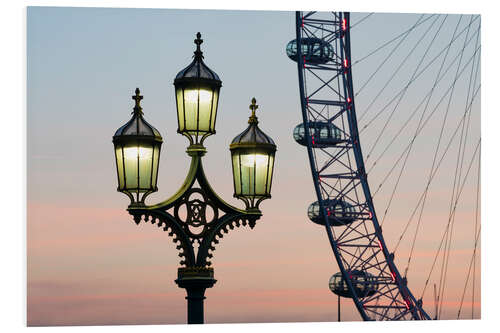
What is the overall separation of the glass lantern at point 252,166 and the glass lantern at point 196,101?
26 centimetres

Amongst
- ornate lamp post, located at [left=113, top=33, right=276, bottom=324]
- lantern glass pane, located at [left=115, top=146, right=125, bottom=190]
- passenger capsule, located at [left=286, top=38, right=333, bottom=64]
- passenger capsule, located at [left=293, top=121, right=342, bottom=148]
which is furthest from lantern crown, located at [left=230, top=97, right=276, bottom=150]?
passenger capsule, located at [left=293, top=121, right=342, bottom=148]

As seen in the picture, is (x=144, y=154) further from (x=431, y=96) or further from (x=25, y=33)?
(x=431, y=96)

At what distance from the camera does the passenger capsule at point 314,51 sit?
2461 cm

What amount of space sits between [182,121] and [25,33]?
5.10 meters

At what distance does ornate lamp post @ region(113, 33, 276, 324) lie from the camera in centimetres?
828

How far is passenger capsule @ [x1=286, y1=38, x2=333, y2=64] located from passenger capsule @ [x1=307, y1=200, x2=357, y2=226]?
168 inches

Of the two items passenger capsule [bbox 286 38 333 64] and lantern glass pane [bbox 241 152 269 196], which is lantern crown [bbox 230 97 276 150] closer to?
lantern glass pane [bbox 241 152 269 196]

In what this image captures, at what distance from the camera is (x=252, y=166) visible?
27.9 ft

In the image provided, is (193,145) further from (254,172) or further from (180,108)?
(254,172)

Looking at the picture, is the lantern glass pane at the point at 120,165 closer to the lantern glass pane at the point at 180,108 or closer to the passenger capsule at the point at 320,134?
the lantern glass pane at the point at 180,108

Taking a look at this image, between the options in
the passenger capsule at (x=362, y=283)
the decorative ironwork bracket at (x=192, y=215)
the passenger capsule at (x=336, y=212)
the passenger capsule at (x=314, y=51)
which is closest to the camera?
the decorative ironwork bracket at (x=192, y=215)

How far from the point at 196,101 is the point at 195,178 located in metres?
0.59

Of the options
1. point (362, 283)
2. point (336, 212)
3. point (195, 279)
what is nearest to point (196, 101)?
point (195, 279)

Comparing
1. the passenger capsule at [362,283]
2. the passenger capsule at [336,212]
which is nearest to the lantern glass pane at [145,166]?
the passenger capsule at [336,212]
